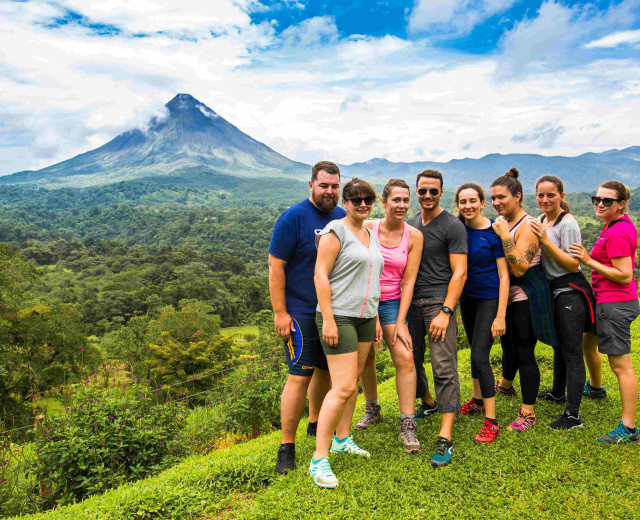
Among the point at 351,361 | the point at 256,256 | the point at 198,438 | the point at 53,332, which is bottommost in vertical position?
the point at 256,256

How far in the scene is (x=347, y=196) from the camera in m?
3.57

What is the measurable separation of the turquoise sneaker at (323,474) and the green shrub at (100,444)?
186cm

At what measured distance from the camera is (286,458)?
3.80 meters

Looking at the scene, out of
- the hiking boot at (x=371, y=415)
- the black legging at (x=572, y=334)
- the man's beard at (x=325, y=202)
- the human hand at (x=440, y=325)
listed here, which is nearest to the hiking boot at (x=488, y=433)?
the black legging at (x=572, y=334)

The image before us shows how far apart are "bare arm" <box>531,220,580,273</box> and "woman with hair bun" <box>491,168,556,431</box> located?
52 millimetres

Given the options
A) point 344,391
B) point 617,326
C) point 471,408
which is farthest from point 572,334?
point 344,391

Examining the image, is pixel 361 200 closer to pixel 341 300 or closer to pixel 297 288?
pixel 341 300

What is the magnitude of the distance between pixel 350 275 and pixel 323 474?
1.48 meters

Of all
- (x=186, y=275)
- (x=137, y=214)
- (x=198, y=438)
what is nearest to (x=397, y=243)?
(x=198, y=438)

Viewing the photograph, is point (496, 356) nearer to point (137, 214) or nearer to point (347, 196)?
point (347, 196)

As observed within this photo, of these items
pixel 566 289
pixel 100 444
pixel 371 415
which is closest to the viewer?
pixel 566 289

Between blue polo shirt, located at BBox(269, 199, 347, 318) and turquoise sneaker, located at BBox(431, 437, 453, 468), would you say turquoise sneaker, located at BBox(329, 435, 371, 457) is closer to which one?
turquoise sneaker, located at BBox(431, 437, 453, 468)

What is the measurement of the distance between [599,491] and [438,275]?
1.92 m

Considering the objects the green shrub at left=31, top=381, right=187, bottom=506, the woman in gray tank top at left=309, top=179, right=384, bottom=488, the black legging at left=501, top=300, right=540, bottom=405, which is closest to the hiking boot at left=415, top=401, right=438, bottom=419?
A: the black legging at left=501, top=300, right=540, bottom=405
